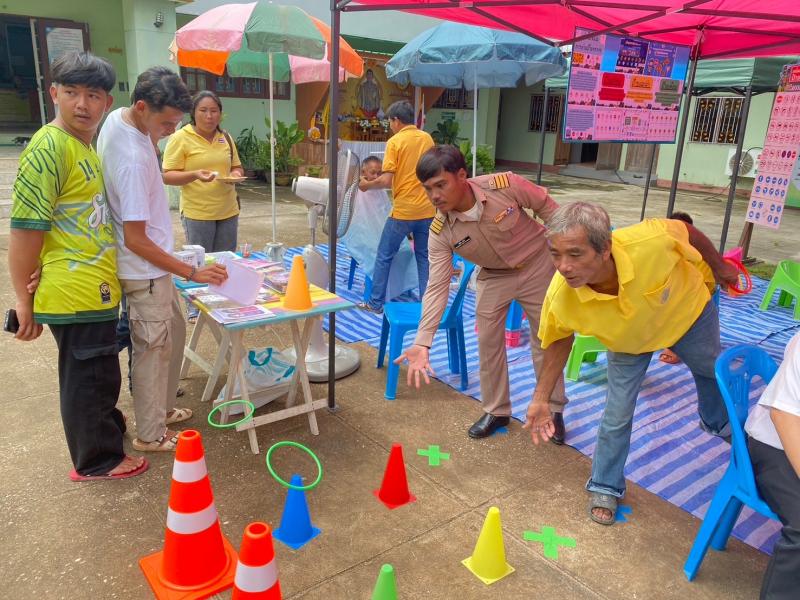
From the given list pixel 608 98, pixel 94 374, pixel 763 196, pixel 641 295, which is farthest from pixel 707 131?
pixel 94 374

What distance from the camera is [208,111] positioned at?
13.3ft

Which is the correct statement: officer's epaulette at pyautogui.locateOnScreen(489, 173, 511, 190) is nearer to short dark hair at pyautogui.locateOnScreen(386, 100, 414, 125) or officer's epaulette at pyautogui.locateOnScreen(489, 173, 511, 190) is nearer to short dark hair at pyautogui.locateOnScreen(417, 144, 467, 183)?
short dark hair at pyautogui.locateOnScreen(417, 144, 467, 183)

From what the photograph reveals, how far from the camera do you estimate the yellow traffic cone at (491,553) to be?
2221mm

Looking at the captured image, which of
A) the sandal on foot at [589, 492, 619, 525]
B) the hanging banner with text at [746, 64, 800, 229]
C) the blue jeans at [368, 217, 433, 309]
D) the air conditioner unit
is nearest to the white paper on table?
the sandal on foot at [589, 492, 619, 525]

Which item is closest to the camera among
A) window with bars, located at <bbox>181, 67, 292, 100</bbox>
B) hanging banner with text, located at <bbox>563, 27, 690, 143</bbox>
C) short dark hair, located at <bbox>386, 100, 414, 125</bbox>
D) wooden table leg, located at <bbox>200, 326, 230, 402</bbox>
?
wooden table leg, located at <bbox>200, 326, 230, 402</bbox>

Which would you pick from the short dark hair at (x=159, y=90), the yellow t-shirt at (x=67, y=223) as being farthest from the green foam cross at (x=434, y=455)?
the short dark hair at (x=159, y=90)

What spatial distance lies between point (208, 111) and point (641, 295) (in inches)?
124

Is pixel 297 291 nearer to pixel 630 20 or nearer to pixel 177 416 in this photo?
pixel 177 416

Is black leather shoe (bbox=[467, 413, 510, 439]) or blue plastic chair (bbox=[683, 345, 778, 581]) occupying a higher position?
blue plastic chair (bbox=[683, 345, 778, 581])

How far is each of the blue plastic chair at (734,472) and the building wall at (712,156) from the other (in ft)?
41.3

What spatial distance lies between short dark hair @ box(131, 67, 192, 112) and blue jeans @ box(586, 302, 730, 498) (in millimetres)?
2164

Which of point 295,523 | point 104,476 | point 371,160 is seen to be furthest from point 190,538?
point 371,160

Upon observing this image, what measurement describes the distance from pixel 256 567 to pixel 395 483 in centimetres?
102

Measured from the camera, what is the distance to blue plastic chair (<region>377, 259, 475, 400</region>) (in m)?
3.70
